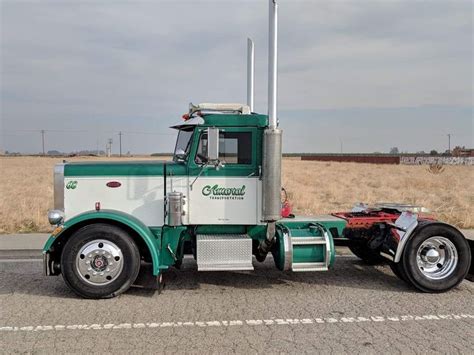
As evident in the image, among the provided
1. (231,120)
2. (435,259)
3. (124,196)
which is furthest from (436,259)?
(124,196)

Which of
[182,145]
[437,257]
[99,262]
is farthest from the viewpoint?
[182,145]

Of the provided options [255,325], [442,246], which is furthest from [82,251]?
[442,246]

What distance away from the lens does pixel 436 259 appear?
5.94m

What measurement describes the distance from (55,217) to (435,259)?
17.0 ft

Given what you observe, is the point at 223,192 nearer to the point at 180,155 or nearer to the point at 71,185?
the point at 180,155

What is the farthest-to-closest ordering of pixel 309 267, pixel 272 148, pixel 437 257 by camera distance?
pixel 437 257, pixel 309 267, pixel 272 148

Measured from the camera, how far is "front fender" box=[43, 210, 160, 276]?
5.40 metres

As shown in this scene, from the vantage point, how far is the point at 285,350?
4.02 m

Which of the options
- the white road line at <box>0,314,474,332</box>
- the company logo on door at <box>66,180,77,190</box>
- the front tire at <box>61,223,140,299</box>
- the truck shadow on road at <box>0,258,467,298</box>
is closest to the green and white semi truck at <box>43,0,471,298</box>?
the company logo on door at <box>66,180,77,190</box>

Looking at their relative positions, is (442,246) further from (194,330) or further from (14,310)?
(14,310)

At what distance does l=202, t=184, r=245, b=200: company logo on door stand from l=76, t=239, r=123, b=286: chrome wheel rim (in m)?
1.38

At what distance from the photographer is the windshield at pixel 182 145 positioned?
5935 millimetres

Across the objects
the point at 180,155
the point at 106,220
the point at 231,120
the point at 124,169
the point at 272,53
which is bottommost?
the point at 106,220

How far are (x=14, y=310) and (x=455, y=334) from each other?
4884mm
